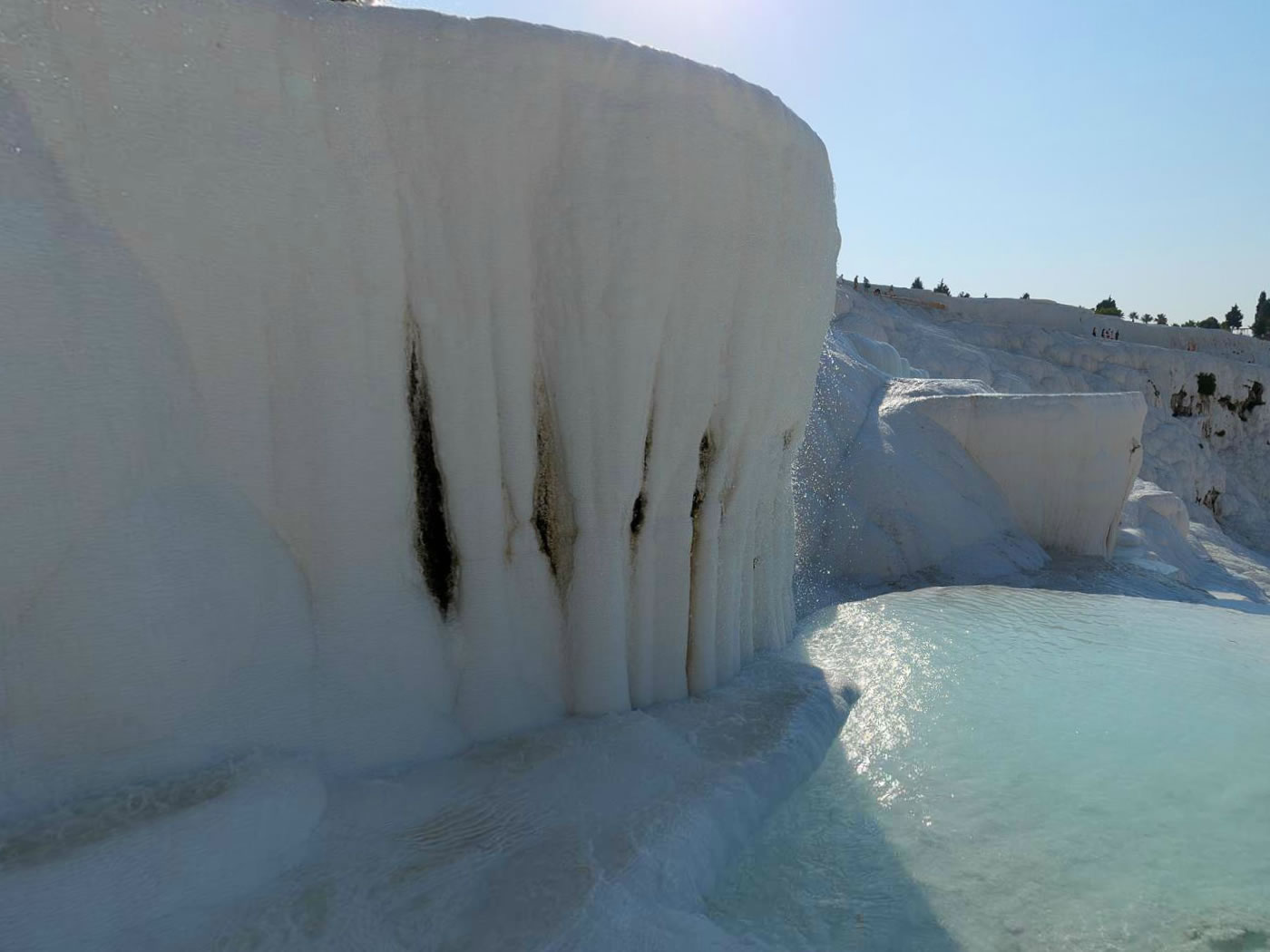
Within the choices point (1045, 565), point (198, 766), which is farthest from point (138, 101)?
point (1045, 565)

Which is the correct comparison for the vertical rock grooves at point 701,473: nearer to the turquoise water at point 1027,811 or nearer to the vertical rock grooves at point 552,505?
the vertical rock grooves at point 552,505

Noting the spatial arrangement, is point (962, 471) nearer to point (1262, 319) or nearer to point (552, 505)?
point (552, 505)

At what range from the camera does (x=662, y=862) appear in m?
3.02

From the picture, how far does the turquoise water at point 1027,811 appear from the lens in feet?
9.63

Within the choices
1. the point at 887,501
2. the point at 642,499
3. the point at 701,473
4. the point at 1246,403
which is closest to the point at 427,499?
the point at 642,499

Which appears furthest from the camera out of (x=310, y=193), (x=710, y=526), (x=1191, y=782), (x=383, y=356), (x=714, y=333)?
(x=710, y=526)

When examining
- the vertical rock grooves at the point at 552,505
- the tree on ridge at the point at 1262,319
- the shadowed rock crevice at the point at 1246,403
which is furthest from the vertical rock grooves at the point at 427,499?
the tree on ridge at the point at 1262,319

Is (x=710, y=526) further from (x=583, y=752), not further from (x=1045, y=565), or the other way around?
(x=1045, y=565)

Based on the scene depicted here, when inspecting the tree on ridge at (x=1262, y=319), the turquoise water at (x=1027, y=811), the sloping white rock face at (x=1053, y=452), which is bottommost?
the turquoise water at (x=1027, y=811)

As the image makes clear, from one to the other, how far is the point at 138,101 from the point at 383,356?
1.24m

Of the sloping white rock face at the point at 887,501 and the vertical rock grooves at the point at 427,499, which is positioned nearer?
the vertical rock grooves at the point at 427,499

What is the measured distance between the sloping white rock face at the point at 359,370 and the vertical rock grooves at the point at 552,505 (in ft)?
0.07

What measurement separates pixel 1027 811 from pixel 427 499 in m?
3.11

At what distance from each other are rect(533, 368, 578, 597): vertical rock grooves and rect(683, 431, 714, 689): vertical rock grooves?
0.84 metres
